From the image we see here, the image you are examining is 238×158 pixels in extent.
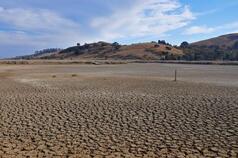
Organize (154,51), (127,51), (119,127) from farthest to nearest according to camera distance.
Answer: (127,51), (154,51), (119,127)

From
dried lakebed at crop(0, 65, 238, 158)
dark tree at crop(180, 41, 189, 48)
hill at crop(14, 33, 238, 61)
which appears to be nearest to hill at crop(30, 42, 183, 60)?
hill at crop(14, 33, 238, 61)

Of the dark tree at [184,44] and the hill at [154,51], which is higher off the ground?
the dark tree at [184,44]

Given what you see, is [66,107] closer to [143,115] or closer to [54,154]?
[143,115]

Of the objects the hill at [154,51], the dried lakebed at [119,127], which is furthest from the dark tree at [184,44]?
the dried lakebed at [119,127]

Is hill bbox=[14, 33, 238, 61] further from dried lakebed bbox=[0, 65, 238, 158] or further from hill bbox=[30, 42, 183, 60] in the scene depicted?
dried lakebed bbox=[0, 65, 238, 158]

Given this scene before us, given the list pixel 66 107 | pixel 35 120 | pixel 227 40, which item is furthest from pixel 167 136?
pixel 227 40

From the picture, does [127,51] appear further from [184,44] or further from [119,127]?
[119,127]

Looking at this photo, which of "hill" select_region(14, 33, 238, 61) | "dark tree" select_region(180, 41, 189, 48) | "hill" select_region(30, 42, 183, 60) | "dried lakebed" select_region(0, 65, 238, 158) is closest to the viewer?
"dried lakebed" select_region(0, 65, 238, 158)

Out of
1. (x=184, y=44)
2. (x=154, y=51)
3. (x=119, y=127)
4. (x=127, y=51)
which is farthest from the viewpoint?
(x=184, y=44)

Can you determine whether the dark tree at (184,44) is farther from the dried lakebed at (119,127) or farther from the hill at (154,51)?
the dried lakebed at (119,127)

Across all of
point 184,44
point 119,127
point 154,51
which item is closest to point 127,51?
point 154,51

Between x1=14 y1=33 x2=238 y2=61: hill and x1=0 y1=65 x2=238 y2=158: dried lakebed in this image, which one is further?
x1=14 y1=33 x2=238 y2=61: hill

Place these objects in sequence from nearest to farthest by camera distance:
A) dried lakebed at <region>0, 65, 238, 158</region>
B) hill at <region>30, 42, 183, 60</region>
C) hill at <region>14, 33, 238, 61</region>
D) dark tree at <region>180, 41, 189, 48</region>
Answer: dried lakebed at <region>0, 65, 238, 158</region> → hill at <region>14, 33, 238, 61</region> → hill at <region>30, 42, 183, 60</region> → dark tree at <region>180, 41, 189, 48</region>

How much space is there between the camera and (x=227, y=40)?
7037 inches
